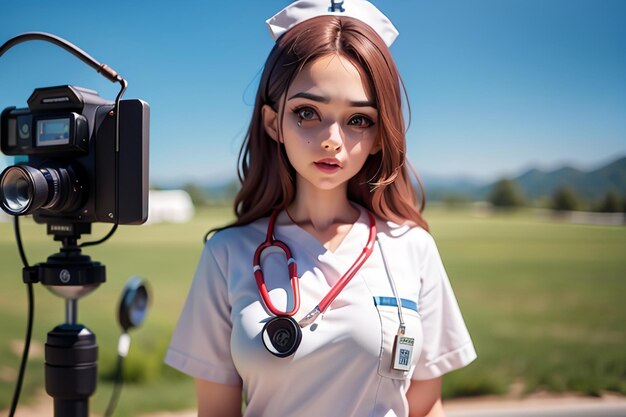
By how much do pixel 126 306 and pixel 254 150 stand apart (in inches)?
26.2

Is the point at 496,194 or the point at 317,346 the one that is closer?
the point at 317,346

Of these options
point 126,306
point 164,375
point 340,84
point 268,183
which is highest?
point 340,84

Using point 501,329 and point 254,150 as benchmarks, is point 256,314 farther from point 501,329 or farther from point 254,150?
point 501,329

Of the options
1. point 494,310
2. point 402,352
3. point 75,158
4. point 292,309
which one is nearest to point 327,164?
point 292,309

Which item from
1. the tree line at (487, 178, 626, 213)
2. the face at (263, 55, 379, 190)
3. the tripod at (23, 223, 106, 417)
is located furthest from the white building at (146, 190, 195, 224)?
the face at (263, 55, 379, 190)

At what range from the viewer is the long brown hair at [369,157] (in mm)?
1484

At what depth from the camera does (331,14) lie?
1555 mm

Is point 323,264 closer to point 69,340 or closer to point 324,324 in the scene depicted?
point 324,324

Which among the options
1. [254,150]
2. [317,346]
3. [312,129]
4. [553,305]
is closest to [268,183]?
[254,150]

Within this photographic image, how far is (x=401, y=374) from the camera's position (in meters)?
1.43

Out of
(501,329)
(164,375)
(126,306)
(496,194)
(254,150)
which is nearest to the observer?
(254,150)

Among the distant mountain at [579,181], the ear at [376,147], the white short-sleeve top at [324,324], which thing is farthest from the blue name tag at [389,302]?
the distant mountain at [579,181]

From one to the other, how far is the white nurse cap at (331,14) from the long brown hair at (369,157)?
0.13 feet

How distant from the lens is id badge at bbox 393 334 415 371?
4.57 feet
